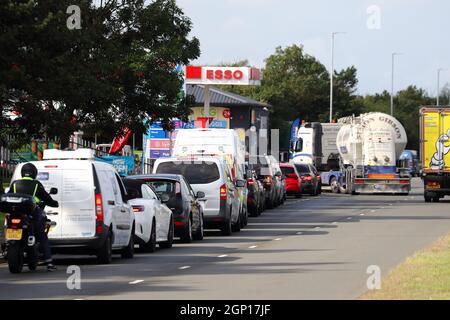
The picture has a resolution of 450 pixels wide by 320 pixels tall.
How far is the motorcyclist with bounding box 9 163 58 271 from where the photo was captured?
67.7 feet

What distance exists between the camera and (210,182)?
1239 inches

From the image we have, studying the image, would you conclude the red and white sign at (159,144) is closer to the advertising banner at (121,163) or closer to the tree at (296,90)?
the advertising banner at (121,163)

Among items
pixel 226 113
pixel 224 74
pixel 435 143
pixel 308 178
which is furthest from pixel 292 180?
pixel 226 113

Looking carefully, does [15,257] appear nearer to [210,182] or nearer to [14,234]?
[14,234]

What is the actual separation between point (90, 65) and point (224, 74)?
17.2 meters

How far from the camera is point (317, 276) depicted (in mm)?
19188

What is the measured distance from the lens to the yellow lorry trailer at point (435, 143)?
5216cm

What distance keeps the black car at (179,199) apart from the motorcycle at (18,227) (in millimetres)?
7408

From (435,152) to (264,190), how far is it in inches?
348

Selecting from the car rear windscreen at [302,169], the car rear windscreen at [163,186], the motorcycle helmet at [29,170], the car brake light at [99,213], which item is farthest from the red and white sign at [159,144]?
the motorcycle helmet at [29,170]

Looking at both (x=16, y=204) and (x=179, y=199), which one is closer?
(x=16, y=204)

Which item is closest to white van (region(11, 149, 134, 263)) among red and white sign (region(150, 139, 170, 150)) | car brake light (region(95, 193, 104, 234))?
car brake light (region(95, 193, 104, 234))

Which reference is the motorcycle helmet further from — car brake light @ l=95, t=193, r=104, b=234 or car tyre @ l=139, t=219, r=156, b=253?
car tyre @ l=139, t=219, r=156, b=253
